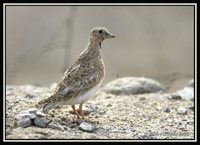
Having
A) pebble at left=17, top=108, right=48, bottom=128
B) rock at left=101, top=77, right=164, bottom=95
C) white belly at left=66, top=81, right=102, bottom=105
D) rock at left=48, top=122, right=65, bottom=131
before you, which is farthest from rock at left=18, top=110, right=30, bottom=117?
rock at left=101, top=77, right=164, bottom=95

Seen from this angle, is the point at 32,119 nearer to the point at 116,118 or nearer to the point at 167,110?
the point at 116,118

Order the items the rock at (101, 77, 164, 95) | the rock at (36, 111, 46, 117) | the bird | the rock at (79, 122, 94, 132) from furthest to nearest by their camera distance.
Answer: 1. the rock at (101, 77, 164, 95)
2. the bird
3. the rock at (79, 122, 94, 132)
4. the rock at (36, 111, 46, 117)

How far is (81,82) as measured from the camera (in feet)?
38.2

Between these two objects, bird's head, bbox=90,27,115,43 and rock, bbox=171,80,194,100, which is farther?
rock, bbox=171,80,194,100

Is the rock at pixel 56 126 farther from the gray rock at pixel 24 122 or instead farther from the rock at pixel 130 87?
the rock at pixel 130 87

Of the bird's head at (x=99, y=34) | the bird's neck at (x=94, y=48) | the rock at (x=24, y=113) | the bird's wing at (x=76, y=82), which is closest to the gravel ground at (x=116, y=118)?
the rock at (x=24, y=113)

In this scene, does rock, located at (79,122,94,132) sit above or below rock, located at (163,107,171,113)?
below

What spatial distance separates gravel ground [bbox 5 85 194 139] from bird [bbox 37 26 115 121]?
0.80ft

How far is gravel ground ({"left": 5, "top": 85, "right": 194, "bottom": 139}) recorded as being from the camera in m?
10.8

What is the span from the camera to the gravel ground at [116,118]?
10781 millimetres

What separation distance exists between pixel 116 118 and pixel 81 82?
1.15 meters

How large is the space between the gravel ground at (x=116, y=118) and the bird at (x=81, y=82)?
0.80 feet

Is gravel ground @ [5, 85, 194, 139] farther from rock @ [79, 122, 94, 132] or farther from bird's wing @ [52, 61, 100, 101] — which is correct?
bird's wing @ [52, 61, 100, 101]

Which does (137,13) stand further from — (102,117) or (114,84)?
(102,117)
